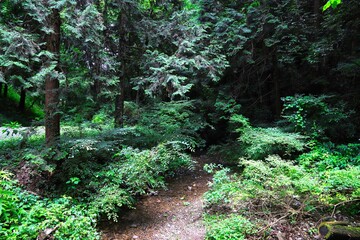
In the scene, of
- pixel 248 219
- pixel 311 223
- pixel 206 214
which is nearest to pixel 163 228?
pixel 206 214

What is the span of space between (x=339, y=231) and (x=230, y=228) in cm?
191

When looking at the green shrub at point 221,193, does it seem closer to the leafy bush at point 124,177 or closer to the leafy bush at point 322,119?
the leafy bush at point 124,177

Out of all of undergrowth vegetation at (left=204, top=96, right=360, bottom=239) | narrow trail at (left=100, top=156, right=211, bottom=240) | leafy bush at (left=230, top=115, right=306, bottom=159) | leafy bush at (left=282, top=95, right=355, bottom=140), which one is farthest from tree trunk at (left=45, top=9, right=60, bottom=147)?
leafy bush at (left=282, top=95, right=355, bottom=140)

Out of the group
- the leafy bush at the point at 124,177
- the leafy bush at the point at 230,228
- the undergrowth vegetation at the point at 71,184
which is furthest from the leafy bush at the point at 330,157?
the leafy bush at the point at 124,177

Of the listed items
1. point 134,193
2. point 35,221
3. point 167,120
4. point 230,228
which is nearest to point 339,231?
point 230,228

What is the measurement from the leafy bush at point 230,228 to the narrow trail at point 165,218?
36 cm

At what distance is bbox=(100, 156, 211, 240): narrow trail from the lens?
4613mm

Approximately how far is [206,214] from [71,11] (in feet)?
18.5

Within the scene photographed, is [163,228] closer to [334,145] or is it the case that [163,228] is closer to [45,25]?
[45,25]

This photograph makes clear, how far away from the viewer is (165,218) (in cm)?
523

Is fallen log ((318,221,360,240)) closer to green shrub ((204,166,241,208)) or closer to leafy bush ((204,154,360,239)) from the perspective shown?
leafy bush ((204,154,360,239))

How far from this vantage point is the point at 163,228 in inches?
191

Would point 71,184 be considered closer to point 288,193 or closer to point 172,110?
point 172,110

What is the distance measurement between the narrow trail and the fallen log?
233 cm
